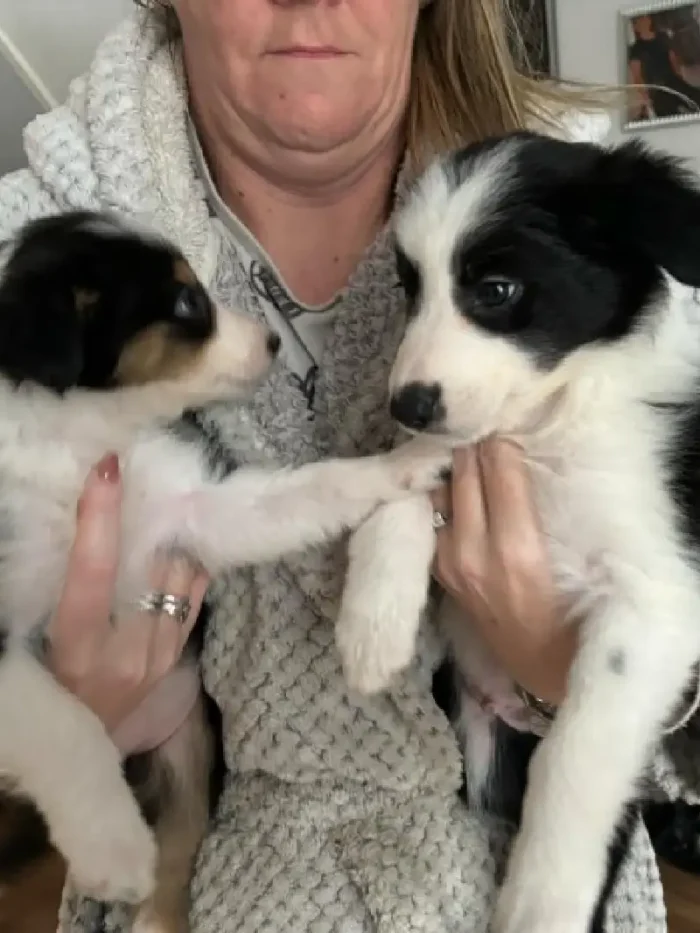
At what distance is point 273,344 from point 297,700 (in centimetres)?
53

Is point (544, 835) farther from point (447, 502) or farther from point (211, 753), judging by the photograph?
point (211, 753)

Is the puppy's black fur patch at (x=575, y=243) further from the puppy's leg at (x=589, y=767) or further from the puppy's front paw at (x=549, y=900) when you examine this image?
the puppy's front paw at (x=549, y=900)

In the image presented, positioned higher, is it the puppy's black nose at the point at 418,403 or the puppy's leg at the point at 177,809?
the puppy's black nose at the point at 418,403

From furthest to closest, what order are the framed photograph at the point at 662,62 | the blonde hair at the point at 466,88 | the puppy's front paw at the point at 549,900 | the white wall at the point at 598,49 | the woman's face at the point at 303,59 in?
the white wall at the point at 598,49 < the framed photograph at the point at 662,62 < the blonde hair at the point at 466,88 < the woman's face at the point at 303,59 < the puppy's front paw at the point at 549,900

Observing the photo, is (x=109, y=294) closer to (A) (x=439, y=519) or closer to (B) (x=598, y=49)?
(A) (x=439, y=519)

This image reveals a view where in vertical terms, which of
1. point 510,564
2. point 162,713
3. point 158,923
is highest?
point 510,564

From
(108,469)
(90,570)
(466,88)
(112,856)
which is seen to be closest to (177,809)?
(112,856)

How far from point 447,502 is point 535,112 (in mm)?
767

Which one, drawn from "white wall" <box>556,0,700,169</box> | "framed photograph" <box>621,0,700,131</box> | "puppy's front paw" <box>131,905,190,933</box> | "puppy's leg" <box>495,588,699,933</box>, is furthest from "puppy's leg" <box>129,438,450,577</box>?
"white wall" <box>556,0,700,169</box>

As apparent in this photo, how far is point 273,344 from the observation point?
155 centimetres

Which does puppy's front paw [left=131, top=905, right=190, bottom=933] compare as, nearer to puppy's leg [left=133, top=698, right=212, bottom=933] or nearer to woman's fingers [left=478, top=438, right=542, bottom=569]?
puppy's leg [left=133, top=698, right=212, bottom=933]

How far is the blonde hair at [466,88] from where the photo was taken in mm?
1807

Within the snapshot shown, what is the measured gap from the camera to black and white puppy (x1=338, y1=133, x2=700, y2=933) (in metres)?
1.22

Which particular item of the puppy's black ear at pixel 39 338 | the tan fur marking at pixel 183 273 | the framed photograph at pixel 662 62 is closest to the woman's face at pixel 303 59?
the tan fur marking at pixel 183 273
